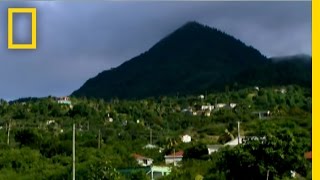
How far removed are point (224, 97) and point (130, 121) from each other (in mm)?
23477

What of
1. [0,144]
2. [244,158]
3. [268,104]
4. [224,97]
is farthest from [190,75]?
[244,158]

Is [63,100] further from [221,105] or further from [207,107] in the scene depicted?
[221,105]

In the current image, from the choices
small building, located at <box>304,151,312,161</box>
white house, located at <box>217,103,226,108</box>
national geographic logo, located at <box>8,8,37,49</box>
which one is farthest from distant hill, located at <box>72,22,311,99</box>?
national geographic logo, located at <box>8,8,37,49</box>

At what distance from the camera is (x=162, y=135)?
60.5m

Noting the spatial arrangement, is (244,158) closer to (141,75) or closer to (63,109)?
(63,109)

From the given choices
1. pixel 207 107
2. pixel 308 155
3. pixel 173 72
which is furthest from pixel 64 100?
pixel 173 72

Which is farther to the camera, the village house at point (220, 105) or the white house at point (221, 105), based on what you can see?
the white house at point (221, 105)

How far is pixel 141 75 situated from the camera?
577 ft

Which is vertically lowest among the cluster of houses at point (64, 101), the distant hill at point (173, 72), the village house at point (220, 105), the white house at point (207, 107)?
the white house at point (207, 107)

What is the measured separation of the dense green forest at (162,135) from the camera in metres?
17.3

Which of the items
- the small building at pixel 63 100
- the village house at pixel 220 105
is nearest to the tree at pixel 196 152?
the small building at pixel 63 100

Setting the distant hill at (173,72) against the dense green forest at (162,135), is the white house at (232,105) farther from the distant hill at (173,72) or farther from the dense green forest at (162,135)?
the distant hill at (173,72)

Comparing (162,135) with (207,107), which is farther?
(207,107)

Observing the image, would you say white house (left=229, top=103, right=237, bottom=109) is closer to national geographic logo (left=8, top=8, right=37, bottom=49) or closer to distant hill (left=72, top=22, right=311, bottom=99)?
distant hill (left=72, top=22, right=311, bottom=99)
